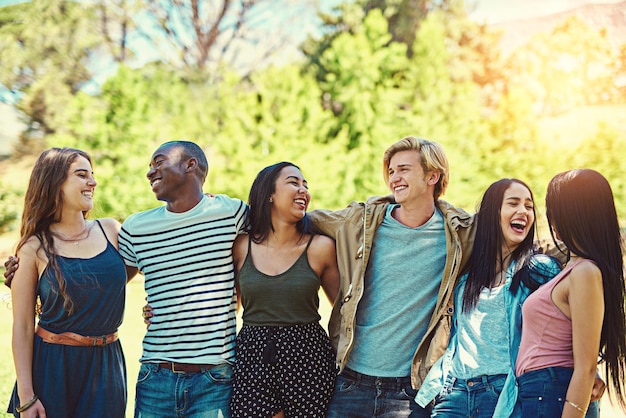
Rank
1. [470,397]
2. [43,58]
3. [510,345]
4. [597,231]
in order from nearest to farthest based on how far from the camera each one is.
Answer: [597,231] < [510,345] < [470,397] < [43,58]

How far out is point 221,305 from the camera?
3453mm

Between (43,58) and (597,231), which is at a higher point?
(43,58)

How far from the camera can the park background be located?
63.0ft

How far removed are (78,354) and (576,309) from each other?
6.94ft

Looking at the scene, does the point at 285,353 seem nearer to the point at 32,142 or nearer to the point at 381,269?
the point at 381,269

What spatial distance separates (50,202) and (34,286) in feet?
1.28

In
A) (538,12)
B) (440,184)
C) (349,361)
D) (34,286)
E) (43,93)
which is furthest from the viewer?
(538,12)

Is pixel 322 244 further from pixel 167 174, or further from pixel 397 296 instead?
pixel 167 174

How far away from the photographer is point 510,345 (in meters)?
2.98

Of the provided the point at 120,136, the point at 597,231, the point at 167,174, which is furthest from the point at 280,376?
the point at 120,136

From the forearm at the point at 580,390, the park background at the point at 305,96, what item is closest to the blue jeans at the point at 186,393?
the forearm at the point at 580,390

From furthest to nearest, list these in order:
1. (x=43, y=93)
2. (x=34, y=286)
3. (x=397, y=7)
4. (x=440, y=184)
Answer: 1. (x=397, y=7)
2. (x=43, y=93)
3. (x=440, y=184)
4. (x=34, y=286)

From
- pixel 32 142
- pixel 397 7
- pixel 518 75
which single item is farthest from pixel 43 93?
pixel 518 75

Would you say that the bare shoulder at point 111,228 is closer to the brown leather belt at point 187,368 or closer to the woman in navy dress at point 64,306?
the woman in navy dress at point 64,306
